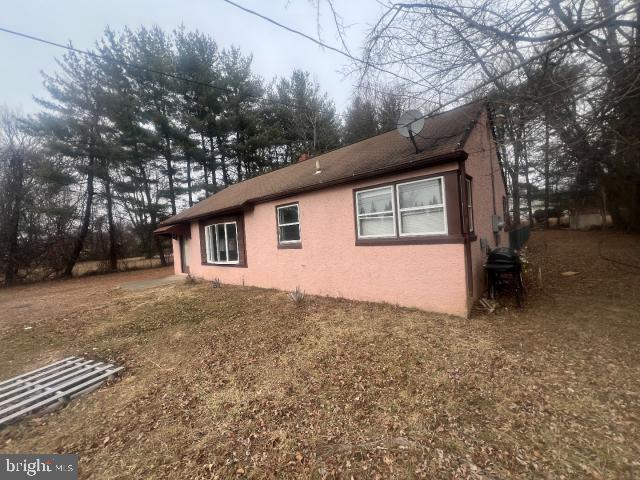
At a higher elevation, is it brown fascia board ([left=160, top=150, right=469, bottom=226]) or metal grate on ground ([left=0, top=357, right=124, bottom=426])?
brown fascia board ([left=160, top=150, right=469, bottom=226])

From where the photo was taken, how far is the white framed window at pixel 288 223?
8200 mm

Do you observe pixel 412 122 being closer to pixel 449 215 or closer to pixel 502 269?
pixel 449 215

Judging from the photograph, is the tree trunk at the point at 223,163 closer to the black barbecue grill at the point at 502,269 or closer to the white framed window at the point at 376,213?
the white framed window at the point at 376,213

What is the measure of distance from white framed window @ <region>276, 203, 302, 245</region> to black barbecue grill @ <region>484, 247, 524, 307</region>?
4880 mm

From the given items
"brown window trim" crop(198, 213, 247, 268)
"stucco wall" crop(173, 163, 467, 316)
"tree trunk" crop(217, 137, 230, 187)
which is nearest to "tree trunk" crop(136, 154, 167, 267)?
"tree trunk" crop(217, 137, 230, 187)

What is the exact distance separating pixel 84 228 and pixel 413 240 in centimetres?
2110

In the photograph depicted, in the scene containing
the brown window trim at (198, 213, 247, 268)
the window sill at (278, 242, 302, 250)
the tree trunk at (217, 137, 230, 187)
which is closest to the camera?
the window sill at (278, 242, 302, 250)

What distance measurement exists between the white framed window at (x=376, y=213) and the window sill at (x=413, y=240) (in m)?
0.15

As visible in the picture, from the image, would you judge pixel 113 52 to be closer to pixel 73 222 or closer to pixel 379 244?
pixel 73 222

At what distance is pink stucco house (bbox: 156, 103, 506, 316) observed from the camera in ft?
17.6

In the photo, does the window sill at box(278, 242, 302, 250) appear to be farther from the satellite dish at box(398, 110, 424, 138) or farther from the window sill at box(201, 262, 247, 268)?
the satellite dish at box(398, 110, 424, 138)

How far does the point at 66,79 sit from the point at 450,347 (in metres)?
24.9

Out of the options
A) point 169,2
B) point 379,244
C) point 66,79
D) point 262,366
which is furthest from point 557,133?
point 66,79

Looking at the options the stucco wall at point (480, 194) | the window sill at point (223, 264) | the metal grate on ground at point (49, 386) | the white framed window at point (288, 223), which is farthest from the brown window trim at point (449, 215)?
the window sill at point (223, 264)
